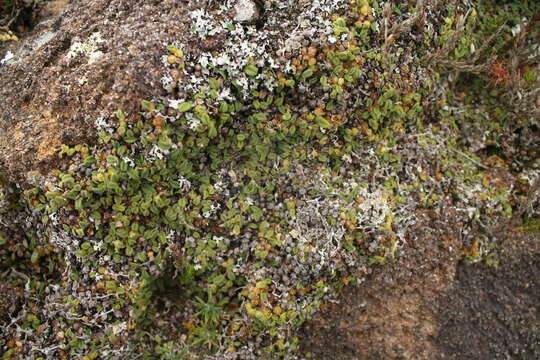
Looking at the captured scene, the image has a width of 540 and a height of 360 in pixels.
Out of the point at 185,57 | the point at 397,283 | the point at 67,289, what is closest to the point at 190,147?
the point at 185,57

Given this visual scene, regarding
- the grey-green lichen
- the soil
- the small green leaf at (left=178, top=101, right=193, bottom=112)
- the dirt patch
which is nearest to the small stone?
the grey-green lichen

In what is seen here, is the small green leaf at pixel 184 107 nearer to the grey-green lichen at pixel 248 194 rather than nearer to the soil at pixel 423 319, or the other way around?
the grey-green lichen at pixel 248 194

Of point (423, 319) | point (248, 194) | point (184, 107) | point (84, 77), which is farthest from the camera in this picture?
point (423, 319)

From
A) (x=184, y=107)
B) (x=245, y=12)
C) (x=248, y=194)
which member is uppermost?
(x=245, y=12)

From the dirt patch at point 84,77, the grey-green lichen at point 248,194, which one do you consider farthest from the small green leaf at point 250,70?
the dirt patch at point 84,77

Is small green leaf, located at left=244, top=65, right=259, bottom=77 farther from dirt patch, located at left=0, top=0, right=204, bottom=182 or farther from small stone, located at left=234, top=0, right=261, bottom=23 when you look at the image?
dirt patch, located at left=0, top=0, right=204, bottom=182

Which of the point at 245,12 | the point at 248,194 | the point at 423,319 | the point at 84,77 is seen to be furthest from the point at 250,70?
the point at 423,319

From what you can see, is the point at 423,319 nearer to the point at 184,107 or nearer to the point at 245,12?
the point at 184,107

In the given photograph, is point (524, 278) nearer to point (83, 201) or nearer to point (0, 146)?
point (83, 201)
